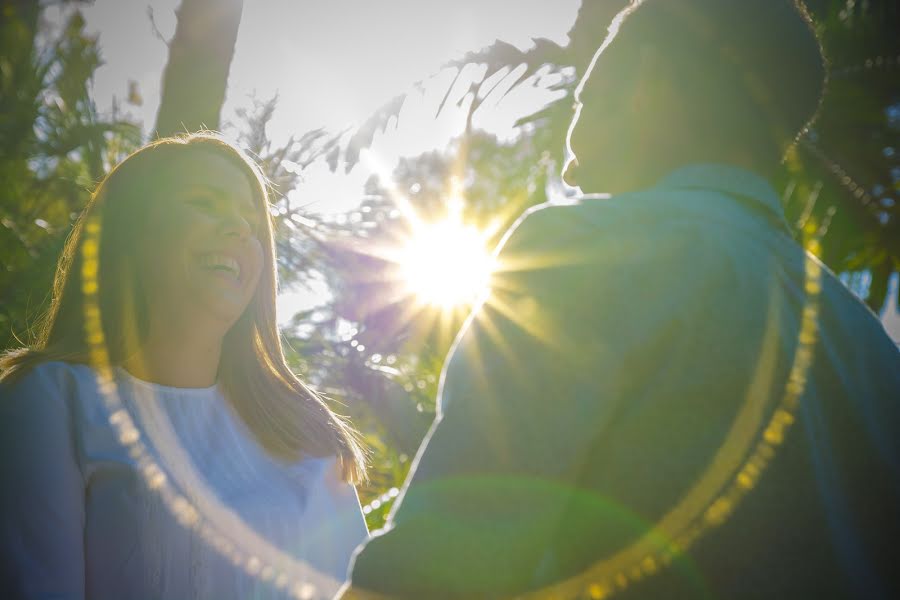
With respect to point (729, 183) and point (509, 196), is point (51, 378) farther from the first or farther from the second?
point (509, 196)

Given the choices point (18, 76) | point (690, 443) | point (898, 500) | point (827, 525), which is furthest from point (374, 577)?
point (18, 76)

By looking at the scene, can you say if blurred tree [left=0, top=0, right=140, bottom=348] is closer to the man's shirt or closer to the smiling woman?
the smiling woman

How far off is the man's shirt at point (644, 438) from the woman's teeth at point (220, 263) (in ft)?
4.54

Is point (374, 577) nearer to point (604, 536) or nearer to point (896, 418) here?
point (604, 536)

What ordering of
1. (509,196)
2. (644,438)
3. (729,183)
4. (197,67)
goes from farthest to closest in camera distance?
(509,196)
(197,67)
(729,183)
(644,438)

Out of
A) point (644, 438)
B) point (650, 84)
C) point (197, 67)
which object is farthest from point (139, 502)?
point (197, 67)

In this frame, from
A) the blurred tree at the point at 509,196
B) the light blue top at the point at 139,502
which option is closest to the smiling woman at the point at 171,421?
the light blue top at the point at 139,502

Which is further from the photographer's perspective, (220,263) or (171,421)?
(220,263)

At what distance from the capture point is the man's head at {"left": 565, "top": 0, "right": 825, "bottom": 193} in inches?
40.8

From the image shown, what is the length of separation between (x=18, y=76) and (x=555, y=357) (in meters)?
5.85

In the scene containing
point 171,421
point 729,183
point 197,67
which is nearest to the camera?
point 729,183

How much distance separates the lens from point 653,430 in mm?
755

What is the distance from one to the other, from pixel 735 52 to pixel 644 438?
747 mm

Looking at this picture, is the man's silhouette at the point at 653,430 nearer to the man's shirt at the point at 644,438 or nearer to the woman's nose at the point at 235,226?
the man's shirt at the point at 644,438
